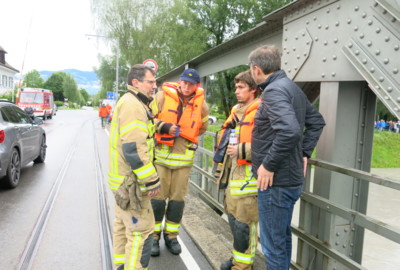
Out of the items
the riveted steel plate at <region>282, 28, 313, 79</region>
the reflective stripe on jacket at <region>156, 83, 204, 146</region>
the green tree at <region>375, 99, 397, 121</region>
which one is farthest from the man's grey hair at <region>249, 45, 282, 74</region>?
the green tree at <region>375, 99, 397, 121</region>

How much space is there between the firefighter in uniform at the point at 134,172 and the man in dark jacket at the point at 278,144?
900mm

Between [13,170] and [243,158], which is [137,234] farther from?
[13,170]

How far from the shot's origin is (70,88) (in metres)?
113

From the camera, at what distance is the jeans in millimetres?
2537

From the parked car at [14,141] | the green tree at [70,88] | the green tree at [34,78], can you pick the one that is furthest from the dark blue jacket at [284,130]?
the green tree at [70,88]

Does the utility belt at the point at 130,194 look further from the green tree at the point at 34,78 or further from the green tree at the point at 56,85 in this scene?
the green tree at the point at 56,85

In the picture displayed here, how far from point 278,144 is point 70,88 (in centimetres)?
11991

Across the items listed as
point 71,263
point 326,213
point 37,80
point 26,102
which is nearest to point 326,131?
point 326,213

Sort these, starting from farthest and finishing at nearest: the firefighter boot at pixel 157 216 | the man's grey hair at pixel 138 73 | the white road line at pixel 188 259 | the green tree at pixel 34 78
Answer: the green tree at pixel 34 78
the firefighter boot at pixel 157 216
the white road line at pixel 188 259
the man's grey hair at pixel 138 73

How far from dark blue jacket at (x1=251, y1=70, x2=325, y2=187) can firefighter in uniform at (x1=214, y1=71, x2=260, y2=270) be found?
0.46 m

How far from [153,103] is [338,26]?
205 centimetres

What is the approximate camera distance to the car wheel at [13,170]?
6.55 metres

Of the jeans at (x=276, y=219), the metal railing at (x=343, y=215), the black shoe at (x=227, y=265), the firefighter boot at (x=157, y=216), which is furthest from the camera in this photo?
→ the firefighter boot at (x=157, y=216)

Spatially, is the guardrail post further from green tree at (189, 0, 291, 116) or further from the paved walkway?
green tree at (189, 0, 291, 116)
